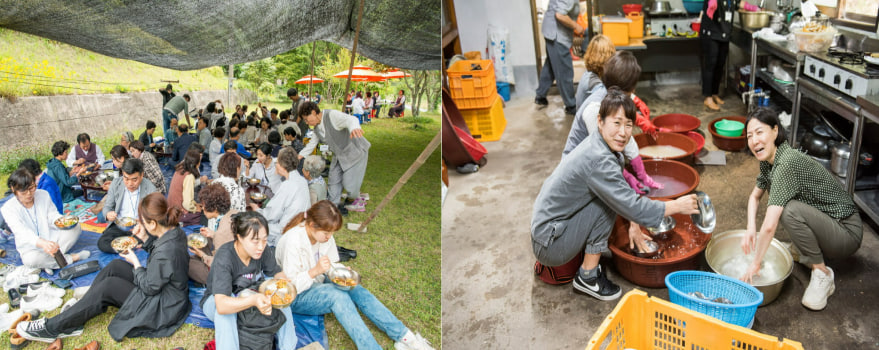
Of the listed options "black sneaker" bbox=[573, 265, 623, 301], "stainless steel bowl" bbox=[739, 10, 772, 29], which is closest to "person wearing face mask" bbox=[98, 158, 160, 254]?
"black sneaker" bbox=[573, 265, 623, 301]

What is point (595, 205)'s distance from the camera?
3.29 meters

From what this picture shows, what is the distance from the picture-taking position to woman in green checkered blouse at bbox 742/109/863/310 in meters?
3.13

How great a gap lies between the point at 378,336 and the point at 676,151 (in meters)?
3.34

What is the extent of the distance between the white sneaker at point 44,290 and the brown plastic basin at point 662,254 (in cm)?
266

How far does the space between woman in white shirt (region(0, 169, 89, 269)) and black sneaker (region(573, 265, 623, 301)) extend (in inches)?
95.1

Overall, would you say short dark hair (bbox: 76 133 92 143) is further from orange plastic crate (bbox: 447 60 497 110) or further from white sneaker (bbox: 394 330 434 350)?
orange plastic crate (bbox: 447 60 497 110)

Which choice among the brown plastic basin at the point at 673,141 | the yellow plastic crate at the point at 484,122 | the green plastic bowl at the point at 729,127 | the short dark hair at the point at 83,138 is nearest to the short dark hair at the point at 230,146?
the short dark hair at the point at 83,138

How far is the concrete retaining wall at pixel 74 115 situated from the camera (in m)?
2.14

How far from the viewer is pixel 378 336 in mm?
2562

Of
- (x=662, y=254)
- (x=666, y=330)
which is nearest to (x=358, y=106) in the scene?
(x=666, y=330)

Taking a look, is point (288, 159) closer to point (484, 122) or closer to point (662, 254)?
point (662, 254)

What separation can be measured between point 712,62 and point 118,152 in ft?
20.2

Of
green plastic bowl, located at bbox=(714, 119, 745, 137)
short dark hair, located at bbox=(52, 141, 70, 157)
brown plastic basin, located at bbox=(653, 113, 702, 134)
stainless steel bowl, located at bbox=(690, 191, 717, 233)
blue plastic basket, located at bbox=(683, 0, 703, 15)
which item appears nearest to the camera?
short dark hair, located at bbox=(52, 141, 70, 157)

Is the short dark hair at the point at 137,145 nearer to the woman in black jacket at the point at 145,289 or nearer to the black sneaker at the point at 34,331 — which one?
the woman in black jacket at the point at 145,289
